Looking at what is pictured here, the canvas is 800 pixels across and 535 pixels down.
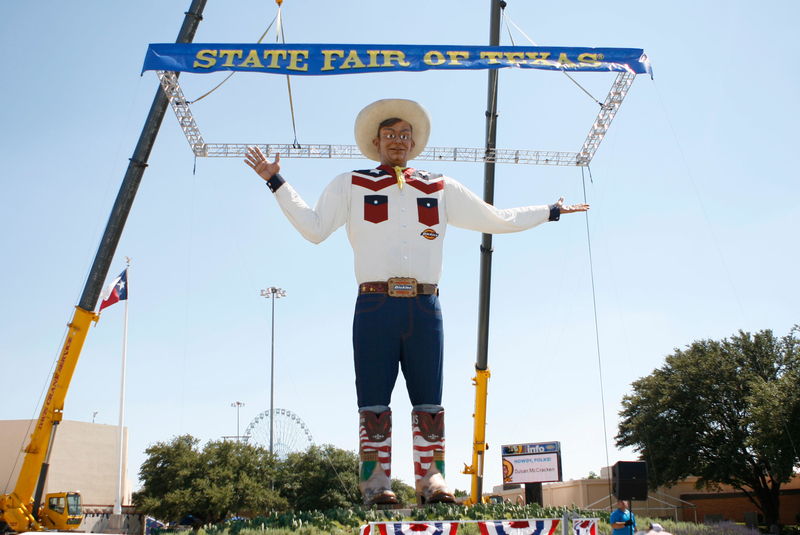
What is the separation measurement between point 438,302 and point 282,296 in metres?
30.1

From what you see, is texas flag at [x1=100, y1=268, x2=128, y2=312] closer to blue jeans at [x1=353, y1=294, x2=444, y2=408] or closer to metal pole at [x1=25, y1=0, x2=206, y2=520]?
metal pole at [x1=25, y1=0, x2=206, y2=520]

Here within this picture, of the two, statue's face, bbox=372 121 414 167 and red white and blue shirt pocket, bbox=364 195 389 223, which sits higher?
statue's face, bbox=372 121 414 167

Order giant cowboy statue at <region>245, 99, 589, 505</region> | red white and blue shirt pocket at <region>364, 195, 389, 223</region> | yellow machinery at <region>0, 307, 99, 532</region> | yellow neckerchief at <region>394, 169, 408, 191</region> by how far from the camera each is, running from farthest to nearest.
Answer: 1. yellow machinery at <region>0, 307, 99, 532</region>
2. yellow neckerchief at <region>394, 169, 408, 191</region>
3. red white and blue shirt pocket at <region>364, 195, 389, 223</region>
4. giant cowboy statue at <region>245, 99, 589, 505</region>

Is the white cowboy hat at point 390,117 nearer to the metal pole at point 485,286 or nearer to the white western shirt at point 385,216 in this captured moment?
the white western shirt at point 385,216

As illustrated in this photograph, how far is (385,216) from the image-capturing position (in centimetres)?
681

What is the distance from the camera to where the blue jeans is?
255 inches

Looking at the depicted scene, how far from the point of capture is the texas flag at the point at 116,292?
57.5ft

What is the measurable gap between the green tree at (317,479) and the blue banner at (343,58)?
26.2 metres

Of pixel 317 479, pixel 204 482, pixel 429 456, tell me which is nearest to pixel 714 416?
pixel 317 479

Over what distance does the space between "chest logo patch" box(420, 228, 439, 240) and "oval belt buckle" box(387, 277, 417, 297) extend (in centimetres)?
54

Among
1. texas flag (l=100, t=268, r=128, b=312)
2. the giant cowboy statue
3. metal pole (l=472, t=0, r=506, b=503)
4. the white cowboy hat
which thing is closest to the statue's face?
the giant cowboy statue

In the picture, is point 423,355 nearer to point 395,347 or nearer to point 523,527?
point 395,347

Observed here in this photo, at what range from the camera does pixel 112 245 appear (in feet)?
45.0

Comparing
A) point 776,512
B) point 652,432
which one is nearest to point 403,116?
point 652,432
